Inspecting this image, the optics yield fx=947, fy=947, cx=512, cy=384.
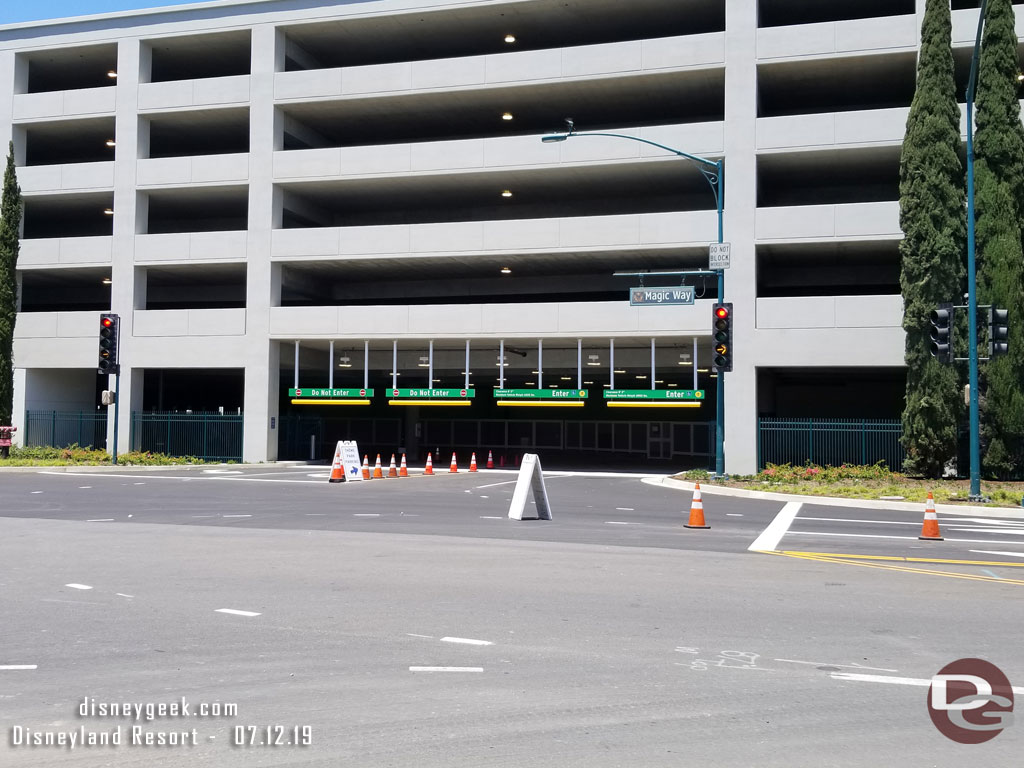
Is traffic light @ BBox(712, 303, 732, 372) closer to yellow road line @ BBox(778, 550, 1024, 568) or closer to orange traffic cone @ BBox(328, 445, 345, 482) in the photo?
orange traffic cone @ BBox(328, 445, 345, 482)

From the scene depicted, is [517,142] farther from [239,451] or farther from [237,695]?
[237,695]

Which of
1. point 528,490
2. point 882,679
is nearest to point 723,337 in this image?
point 528,490

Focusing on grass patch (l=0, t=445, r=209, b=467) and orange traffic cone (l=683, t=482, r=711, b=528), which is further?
grass patch (l=0, t=445, r=209, b=467)

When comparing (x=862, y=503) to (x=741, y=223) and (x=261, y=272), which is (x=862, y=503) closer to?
(x=741, y=223)

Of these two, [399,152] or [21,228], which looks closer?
[399,152]

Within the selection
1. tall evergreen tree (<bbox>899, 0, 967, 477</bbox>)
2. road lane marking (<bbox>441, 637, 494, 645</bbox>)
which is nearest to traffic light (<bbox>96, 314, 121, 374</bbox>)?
tall evergreen tree (<bbox>899, 0, 967, 477</bbox>)

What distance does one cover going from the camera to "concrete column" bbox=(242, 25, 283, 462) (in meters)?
37.9

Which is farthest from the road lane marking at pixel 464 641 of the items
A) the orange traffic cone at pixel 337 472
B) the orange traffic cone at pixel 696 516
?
the orange traffic cone at pixel 337 472

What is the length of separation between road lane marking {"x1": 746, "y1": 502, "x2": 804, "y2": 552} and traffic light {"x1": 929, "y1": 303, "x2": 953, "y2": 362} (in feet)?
15.0

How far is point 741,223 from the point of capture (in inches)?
1305

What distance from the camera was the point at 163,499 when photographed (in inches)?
858

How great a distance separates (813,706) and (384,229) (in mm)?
32895

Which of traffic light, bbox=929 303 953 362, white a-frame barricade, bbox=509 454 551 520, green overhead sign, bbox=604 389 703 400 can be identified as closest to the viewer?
white a-frame barricade, bbox=509 454 551 520

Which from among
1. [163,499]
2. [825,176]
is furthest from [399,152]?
[163,499]
